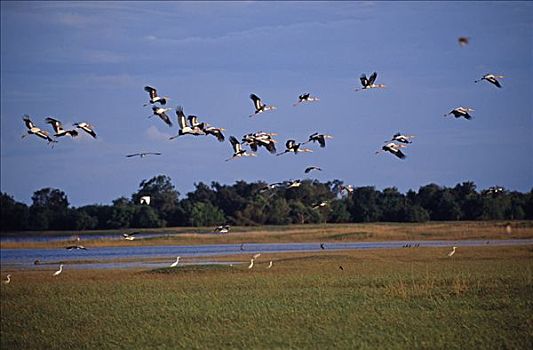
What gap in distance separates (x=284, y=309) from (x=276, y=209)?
64.7 metres

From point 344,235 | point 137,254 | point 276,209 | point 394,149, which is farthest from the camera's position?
point 276,209

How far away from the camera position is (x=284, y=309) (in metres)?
23.7

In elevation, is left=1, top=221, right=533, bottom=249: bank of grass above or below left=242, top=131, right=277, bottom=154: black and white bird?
below

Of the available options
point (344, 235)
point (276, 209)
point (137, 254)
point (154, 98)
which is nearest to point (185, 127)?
point (154, 98)

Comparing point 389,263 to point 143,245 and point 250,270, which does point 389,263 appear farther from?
point 143,245

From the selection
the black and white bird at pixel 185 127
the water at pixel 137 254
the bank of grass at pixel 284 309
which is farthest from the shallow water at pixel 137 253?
the black and white bird at pixel 185 127

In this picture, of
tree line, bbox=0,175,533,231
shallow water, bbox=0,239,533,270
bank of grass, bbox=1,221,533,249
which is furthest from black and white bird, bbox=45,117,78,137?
tree line, bbox=0,175,533,231

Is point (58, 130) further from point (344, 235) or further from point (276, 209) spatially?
point (276, 209)

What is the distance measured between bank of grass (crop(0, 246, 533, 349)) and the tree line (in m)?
44.6

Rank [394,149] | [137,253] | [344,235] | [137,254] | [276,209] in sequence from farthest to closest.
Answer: [276,209] < [344,235] < [137,253] < [137,254] < [394,149]

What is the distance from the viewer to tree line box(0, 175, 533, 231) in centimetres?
8331

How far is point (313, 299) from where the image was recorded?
25438 mm

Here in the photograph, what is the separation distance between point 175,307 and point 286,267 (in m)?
14.5

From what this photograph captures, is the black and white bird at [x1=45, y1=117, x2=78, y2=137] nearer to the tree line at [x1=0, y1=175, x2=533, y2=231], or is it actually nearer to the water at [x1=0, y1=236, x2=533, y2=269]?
the water at [x1=0, y1=236, x2=533, y2=269]
